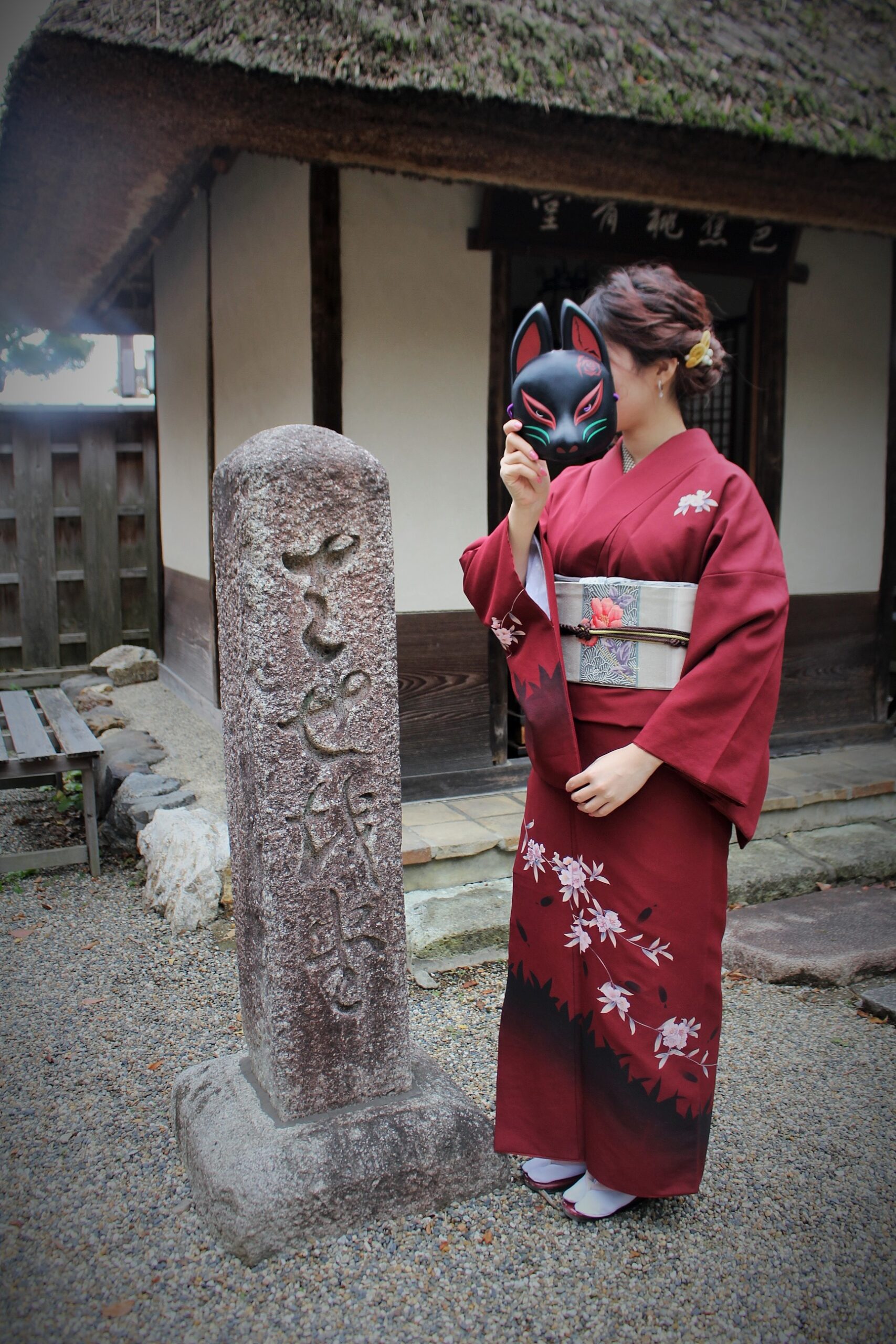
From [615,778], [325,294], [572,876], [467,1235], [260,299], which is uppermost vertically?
[260,299]

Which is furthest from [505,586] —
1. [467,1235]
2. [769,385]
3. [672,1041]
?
[769,385]

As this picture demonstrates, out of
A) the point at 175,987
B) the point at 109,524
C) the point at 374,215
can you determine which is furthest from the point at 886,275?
the point at 109,524

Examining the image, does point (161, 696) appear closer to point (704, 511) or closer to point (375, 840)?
point (375, 840)

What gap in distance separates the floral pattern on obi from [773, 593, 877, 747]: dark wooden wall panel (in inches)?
142

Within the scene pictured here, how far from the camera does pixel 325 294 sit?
3.97 m

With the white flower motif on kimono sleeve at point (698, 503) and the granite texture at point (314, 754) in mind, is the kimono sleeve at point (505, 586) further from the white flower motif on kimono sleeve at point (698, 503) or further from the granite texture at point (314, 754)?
the white flower motif on kimono sleeve at point (698, 503)

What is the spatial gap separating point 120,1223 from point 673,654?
1.75 metres

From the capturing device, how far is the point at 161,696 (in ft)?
22.9

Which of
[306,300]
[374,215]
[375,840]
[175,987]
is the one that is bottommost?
[175,987]

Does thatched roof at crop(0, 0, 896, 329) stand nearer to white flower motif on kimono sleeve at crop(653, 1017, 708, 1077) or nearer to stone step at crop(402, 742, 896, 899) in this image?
stone step at crop(402, 742, 896, 899)

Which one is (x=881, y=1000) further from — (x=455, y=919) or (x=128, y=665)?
(x=128, y=665)

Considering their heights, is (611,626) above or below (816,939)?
above

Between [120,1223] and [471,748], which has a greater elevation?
[471,748]

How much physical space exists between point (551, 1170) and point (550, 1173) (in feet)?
0.04
